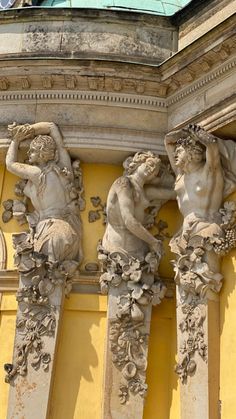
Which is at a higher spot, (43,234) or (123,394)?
(43,234)

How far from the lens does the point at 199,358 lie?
7820 mm

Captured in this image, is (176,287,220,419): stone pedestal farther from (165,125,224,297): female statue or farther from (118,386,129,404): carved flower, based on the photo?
(118,386,129,404): carved flower

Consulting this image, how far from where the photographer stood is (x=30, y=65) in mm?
9281

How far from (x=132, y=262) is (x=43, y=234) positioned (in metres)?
1.16

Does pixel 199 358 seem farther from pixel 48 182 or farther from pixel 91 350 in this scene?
pixel 48 182

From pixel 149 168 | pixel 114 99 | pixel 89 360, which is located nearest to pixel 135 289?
pixel 89 360

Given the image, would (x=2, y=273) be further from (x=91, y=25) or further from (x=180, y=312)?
(x=91, y=25)

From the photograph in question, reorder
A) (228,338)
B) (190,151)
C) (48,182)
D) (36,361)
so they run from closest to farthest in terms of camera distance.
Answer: (228,338)
(190,151)
(36,361)
(48,182)

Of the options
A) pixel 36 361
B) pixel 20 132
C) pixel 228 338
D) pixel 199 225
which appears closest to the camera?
pixel 228 338

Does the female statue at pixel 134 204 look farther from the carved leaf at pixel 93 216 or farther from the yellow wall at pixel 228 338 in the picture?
the yellow wall at pixel 228 338

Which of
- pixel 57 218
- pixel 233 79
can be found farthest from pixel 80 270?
pixel 233 79

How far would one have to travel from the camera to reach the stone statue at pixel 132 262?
8.47 m

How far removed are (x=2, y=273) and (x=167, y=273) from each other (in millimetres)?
2068

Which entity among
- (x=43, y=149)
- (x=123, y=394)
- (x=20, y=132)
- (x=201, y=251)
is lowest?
(x=123, y=394)
